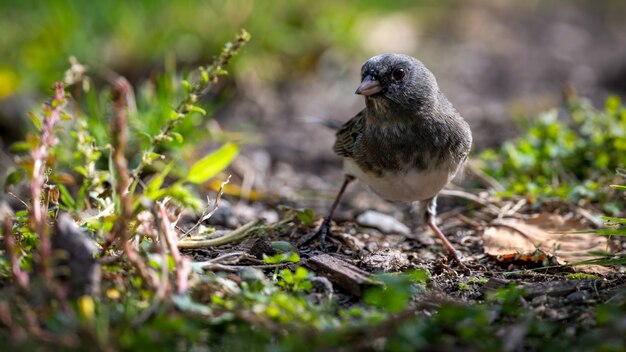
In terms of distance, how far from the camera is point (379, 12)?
287 inches

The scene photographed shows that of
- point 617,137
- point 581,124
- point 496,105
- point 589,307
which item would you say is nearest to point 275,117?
point 496,105

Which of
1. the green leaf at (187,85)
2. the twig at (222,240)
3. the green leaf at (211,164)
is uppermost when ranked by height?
the green leaf at (187,85)

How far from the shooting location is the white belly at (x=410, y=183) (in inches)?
134

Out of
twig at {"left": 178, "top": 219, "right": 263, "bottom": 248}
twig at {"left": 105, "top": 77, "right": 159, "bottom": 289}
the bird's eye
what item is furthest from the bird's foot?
twig at {"left": 105, "top": 77, "right": 159, "bottom": 289}

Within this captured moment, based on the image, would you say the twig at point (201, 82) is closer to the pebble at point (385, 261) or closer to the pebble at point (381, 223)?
the pebble at point (385, 261)

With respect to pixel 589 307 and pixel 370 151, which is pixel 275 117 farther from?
pixel 589 307

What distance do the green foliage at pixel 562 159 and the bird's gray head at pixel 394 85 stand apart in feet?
2.78

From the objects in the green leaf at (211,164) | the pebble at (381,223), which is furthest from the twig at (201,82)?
the pebble at (381,223)

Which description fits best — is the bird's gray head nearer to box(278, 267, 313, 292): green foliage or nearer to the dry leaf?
the dry leaf

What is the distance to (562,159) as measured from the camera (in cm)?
429

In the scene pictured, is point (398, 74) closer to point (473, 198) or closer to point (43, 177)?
point (473, 198)

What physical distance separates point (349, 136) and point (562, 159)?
4.48 feet

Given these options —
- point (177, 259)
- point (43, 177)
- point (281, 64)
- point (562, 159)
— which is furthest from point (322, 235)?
point (281, 64)

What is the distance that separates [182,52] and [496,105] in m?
2.78
